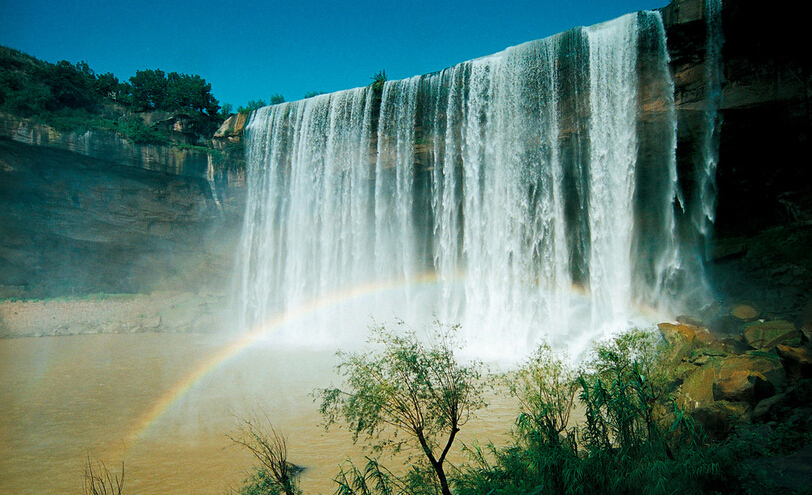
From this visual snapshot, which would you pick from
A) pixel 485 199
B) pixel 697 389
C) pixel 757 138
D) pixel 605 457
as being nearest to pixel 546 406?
pixel 605 457

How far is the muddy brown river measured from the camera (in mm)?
10727

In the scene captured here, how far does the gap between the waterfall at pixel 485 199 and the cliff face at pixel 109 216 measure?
154 inches

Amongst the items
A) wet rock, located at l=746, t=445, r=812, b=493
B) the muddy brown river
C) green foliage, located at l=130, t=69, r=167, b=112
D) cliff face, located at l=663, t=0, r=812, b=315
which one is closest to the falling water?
cliff face, located at l=663, t=0, r=812, b=315

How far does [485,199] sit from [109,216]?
28.6 metres

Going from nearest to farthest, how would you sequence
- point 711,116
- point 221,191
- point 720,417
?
point 720,417 < point 711,116 < point 221,191

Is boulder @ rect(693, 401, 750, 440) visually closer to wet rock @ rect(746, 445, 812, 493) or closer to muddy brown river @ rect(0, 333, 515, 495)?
wet rock @ rect(746, 445, 812, 493)

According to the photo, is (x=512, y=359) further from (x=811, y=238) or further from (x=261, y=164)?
(x=261, y=164)

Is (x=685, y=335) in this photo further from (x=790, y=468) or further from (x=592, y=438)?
(x=592, y=438)

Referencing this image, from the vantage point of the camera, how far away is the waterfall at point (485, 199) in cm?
2003

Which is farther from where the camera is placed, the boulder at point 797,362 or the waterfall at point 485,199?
the waterfall at point 485,199

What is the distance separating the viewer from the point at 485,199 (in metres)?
24.6

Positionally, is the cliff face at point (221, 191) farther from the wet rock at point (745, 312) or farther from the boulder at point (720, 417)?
the boulder at point (720, 417)

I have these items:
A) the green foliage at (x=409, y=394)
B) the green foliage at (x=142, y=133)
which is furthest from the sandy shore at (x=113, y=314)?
the green foliage at (x=409, y=394)

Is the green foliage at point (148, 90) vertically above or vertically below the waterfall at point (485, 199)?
above
